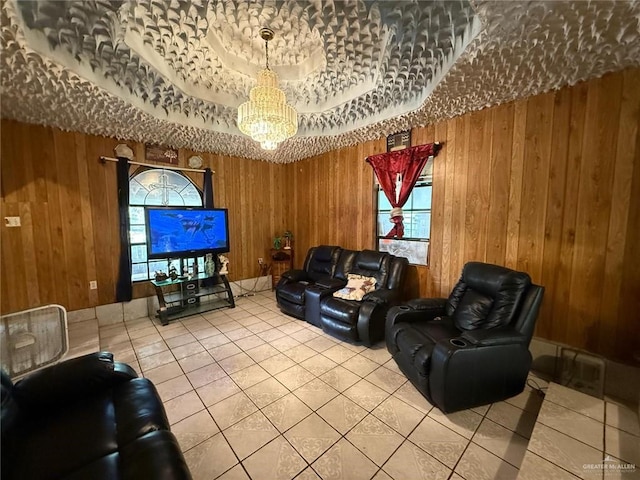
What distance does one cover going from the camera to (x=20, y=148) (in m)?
2.86

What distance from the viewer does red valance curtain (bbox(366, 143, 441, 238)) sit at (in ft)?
10.4

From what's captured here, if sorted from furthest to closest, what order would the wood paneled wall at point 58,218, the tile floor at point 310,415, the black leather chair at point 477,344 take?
1. the wood paneled wall at point 58,218
2. the black leather chair at point 477,344
3. the tile floor at point 310,415

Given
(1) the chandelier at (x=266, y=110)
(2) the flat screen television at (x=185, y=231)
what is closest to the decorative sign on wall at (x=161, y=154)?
(2) the flat screen television at (x=185, y=231)

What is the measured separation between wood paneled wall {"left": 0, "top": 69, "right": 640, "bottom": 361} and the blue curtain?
10cm

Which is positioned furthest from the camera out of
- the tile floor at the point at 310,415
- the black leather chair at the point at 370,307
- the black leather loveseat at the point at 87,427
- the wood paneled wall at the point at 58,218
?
the wood paneled wall at the point at 58,218

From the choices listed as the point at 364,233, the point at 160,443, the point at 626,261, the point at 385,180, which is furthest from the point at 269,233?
the point at 626,261

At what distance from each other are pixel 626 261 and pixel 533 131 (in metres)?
1.33

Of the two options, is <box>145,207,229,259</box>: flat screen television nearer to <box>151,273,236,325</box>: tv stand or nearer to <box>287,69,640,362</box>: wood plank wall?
<box>151,273,236,325</box>: tv stand

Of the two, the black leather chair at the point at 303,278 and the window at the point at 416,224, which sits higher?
the window at the point at 416,224

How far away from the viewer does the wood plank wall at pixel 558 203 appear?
2041 millimetres

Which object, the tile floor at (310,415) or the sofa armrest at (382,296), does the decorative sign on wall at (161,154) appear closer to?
the tile floor at (310,415)

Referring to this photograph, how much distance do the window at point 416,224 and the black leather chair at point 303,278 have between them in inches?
34.2

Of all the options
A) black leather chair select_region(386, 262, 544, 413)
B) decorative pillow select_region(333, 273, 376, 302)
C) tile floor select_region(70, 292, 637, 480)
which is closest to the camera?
tile floor select_region(70, 292, 637, 480)

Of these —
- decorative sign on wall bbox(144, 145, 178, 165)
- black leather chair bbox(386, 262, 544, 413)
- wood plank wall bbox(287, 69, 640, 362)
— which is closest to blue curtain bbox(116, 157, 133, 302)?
decorative sign on wall bbox(144, 145, 178, 165)
